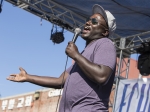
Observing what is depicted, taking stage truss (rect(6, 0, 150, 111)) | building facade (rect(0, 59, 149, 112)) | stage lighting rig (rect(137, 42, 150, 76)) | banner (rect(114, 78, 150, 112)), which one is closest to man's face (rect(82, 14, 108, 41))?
banner (rect(114, 78, 150, 112))

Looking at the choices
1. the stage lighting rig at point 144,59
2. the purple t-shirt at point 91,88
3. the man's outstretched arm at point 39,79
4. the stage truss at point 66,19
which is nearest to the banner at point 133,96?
the stage lighting rig at point 144,59

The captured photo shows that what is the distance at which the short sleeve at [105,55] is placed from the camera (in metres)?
2.08

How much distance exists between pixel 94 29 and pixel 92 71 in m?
0.35

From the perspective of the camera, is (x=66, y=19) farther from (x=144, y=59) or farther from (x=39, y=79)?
(x=39, y=79)

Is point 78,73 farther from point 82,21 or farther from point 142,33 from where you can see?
point 82,21

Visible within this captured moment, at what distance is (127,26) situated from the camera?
7.67m

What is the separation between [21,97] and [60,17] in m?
17.9

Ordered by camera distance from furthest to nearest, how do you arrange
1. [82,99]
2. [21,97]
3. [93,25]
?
[21,97] < [93,25] < [82,99]

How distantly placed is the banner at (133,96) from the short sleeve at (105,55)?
4296 millimetres

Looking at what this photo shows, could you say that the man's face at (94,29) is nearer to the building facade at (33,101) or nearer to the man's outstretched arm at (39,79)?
the man's outstretched arm at (39,79)

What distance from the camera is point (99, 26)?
2275 mm

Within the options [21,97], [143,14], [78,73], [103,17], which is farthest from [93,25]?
[21,97]

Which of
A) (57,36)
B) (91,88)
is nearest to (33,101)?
(57,36)

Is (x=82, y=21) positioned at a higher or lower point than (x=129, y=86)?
higher
